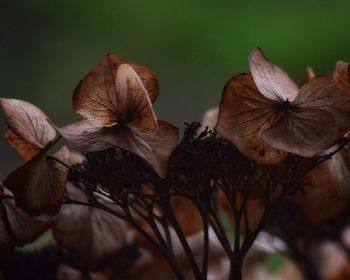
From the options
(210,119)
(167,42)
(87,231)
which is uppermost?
(210,119)

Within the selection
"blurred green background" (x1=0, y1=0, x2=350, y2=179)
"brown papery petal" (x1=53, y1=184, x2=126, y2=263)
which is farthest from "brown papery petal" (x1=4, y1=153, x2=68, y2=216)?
"blurred green background" (x1=0, y1=0, x2=350, y2=179)

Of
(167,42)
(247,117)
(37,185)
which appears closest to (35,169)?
(37,185)

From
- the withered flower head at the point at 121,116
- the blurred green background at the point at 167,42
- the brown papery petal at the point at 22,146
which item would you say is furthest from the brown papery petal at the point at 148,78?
the blurred green background at the point at 167,42

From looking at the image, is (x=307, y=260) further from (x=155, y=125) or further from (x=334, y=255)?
(x=155, y=125)

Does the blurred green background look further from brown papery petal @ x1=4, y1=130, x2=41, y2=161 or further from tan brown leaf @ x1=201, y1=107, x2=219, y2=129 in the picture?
brown papery petal @ x1=4, y1=130, x2=41, y2=161

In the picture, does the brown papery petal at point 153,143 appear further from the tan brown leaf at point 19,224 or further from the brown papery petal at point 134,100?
the tan brown leaf at point 19,224

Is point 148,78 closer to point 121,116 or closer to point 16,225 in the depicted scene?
point 121,116

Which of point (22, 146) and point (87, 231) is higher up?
point (22, 146)

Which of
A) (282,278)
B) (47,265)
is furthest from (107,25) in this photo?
(47,265)
